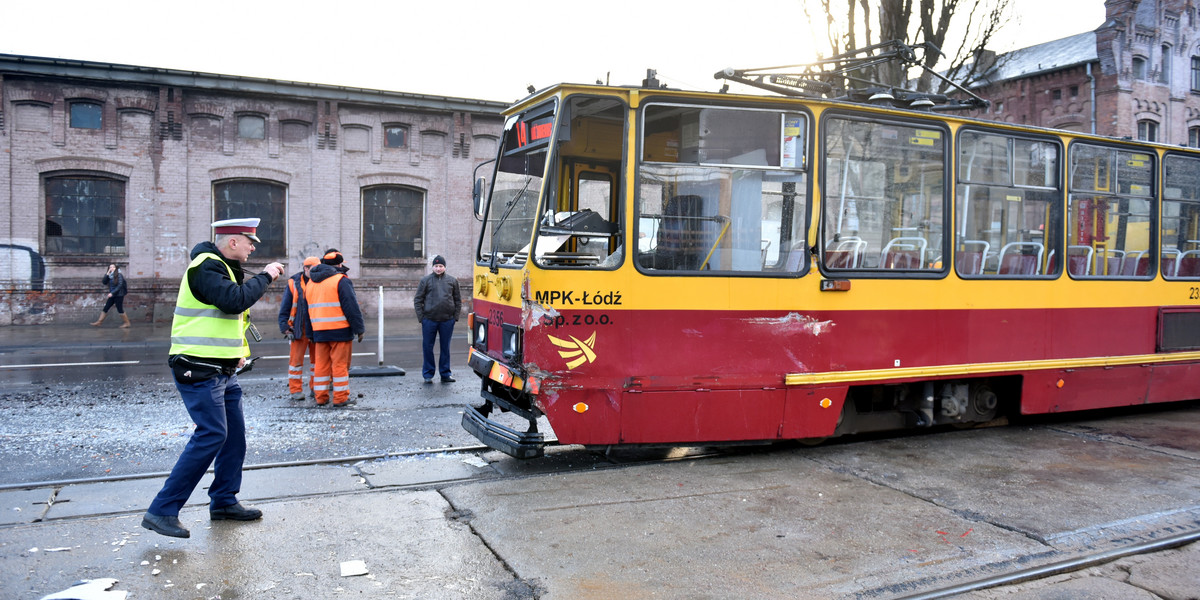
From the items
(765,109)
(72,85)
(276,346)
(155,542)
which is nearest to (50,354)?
(276,346)

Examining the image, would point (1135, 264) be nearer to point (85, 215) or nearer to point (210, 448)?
point (210, 448)

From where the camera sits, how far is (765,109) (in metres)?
6.30

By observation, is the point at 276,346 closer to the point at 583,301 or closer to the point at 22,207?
the point at 22,207

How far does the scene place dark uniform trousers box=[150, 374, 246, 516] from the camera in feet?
15.3

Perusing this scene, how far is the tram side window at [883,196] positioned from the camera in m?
6.56

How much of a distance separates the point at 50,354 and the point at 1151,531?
15.9m

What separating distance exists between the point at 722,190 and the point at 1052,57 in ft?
122

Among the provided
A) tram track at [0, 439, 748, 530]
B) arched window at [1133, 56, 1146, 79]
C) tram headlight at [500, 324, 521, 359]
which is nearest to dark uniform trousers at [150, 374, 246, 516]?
tram track at [0, 439, 748, 530]

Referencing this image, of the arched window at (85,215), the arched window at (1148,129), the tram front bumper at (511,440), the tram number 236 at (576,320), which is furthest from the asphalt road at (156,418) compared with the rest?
the arched window at (1148,129)

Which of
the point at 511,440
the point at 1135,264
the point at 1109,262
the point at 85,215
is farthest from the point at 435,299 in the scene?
the point at 85,215

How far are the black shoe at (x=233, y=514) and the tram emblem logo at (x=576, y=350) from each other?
222 centimetres

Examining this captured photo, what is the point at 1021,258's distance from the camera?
7559mm

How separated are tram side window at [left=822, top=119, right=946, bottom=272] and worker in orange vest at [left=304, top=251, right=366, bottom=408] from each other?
17.2ft

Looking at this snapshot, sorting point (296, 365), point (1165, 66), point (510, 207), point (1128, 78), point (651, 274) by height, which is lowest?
point (296, 365)
